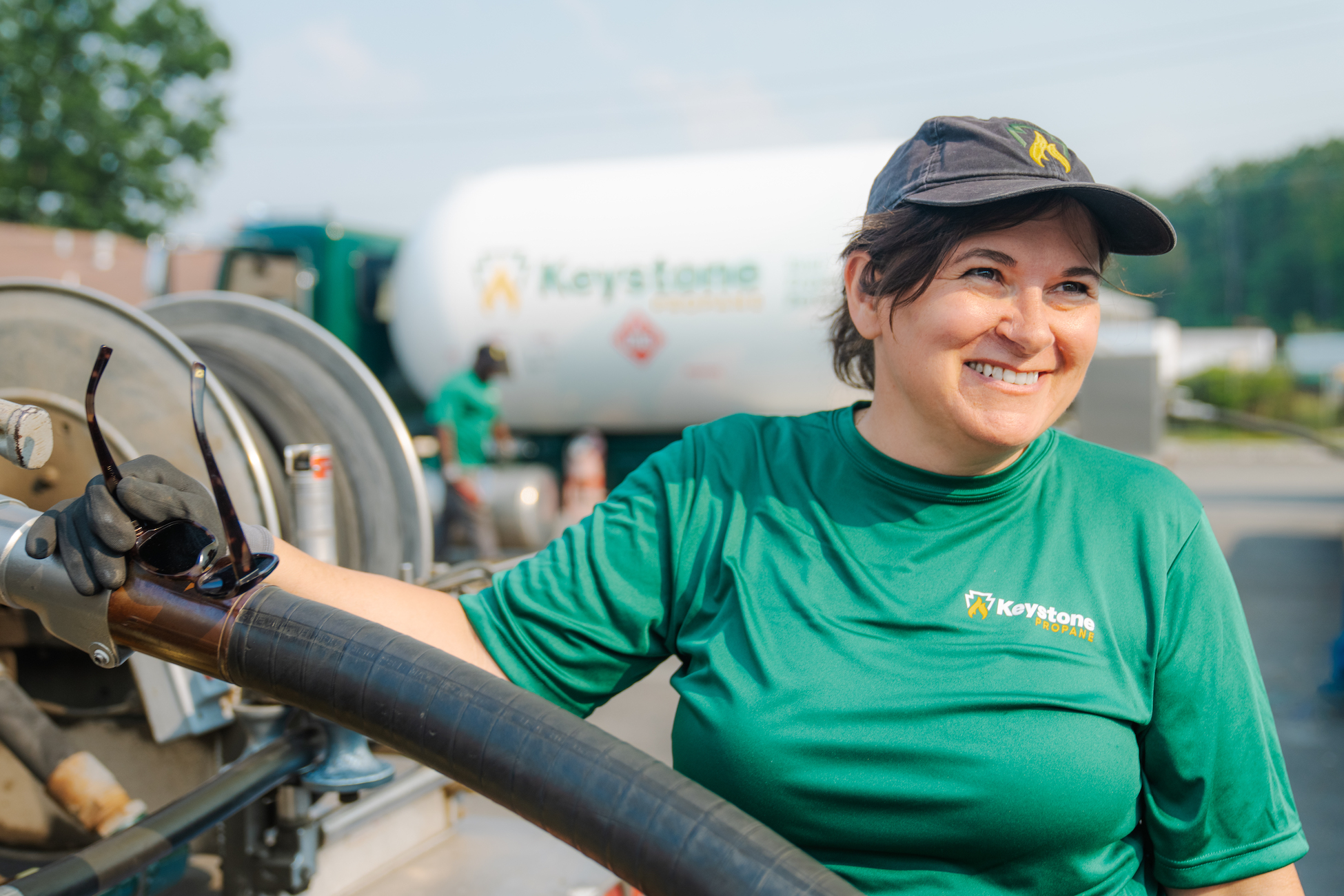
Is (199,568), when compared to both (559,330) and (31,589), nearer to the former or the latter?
(31,589)

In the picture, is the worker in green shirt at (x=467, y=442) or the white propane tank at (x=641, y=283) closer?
the worker in green shirt at (x=467, y=442)

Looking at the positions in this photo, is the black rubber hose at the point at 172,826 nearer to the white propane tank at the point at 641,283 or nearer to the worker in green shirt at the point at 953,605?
the worker in green shirt at the point at 953,605

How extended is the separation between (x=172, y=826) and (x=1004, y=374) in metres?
1.63

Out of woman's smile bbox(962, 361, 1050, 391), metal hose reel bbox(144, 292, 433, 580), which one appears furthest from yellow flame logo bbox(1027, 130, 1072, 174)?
metal hose reel bbox(144, 292, 433, 580)

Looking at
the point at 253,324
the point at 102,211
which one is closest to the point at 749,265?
the point at 253,324

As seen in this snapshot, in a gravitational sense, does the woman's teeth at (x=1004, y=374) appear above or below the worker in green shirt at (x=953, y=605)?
above

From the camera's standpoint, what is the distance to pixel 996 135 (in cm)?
145

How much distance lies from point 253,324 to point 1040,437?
2.82 m

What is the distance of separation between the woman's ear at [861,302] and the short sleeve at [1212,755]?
56cm

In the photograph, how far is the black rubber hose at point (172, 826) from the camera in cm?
168

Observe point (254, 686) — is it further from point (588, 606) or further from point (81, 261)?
point (81, 261)

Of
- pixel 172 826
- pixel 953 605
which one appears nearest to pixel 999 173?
pixel 953 605

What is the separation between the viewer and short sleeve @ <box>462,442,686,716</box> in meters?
1.56

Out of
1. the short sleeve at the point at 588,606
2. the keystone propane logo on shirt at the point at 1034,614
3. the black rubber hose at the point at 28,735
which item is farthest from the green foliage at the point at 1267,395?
the black rubber hose at the point at 28,735
